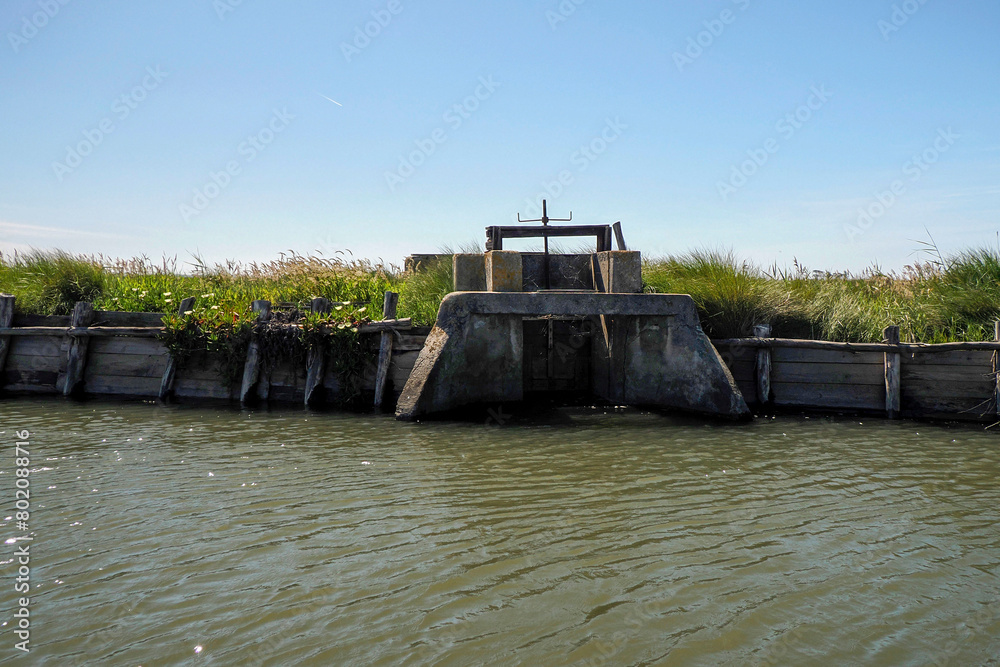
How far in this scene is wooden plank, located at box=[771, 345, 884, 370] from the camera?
935 cm

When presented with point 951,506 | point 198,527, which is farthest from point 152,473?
point 951,506

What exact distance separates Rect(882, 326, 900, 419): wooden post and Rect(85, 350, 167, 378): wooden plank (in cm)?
1014

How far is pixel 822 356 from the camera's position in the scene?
9523mm

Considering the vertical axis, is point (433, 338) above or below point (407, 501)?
above

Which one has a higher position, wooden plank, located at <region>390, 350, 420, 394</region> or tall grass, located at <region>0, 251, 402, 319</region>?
tall grass, located at <region>0, 251, 402, 319</region>

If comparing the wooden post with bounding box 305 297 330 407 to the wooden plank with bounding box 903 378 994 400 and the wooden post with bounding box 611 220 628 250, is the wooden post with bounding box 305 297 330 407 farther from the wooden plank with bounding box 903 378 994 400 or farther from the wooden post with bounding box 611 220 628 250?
the wooden plank with bounding box 903 378 994 400

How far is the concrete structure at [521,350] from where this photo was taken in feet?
28.1

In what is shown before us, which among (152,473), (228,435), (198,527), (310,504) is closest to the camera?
(198,527)

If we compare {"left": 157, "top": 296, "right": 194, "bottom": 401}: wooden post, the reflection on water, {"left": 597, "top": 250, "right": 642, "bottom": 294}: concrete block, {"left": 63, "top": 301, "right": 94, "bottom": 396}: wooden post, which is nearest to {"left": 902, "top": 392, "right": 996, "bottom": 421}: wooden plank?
the reflection on water

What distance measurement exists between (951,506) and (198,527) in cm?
514

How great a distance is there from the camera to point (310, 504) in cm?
503

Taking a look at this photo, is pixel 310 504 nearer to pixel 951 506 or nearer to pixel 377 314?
pixel 951 506

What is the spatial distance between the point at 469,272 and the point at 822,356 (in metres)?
4.86

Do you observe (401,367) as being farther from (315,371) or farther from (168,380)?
(168,380)
